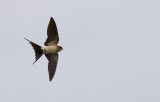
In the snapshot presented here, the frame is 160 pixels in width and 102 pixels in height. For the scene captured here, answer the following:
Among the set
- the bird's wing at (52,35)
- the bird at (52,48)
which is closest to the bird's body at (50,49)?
the bird at (52,48)

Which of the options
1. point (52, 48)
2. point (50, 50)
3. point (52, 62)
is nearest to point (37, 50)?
point (50, 50)

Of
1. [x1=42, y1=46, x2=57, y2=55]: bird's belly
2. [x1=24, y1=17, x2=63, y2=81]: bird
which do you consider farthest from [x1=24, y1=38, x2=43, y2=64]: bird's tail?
[x1=42, y1=46, x2=57, y2=55]: bird's belly

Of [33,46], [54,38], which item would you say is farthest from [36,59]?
[54,38]

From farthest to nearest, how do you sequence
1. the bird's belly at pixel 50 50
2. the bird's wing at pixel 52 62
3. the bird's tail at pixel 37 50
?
the bird's wing at pixel 52 62
the bird's belly at pixel 50 50
the bird's tail at pixel 37 50

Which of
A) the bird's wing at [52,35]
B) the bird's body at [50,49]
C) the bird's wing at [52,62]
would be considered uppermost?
the bird's wing at [52,35]

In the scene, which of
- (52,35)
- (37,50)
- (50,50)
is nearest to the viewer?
(37,50)

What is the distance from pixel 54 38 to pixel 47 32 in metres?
0.33

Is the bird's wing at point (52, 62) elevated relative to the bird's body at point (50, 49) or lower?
lower

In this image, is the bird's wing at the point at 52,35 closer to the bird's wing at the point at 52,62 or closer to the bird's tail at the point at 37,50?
the bird's wing at the point at 52,62

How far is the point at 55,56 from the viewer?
50.1ft

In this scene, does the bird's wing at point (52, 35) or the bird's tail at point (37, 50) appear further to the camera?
the bird's wing at point (52, 35)

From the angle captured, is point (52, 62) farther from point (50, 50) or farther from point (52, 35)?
point (52, 35)

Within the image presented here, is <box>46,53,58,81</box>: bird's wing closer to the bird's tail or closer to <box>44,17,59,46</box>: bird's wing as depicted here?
<box>44,17,59,46</box>: bird's wing

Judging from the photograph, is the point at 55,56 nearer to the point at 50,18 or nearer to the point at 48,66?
the point at 48,66
